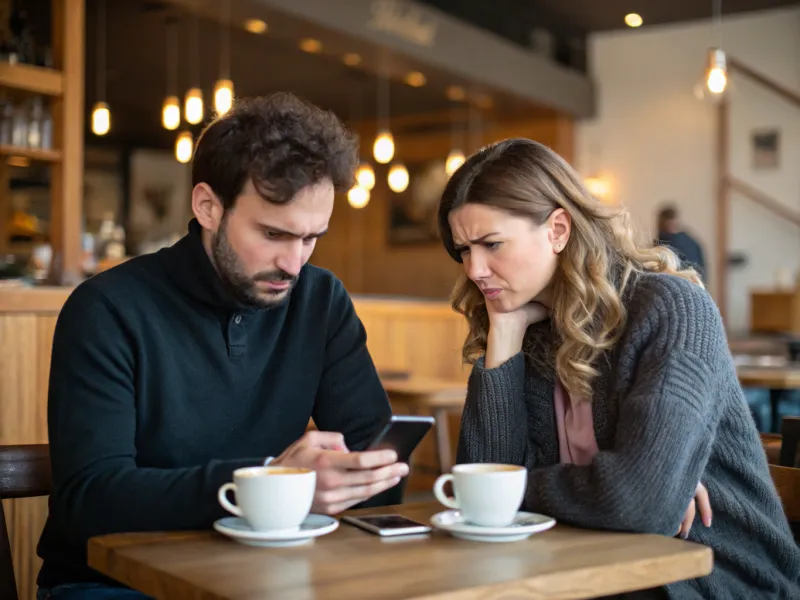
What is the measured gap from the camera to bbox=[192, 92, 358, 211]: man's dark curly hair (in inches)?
68.3

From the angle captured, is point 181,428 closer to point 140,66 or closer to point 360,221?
point 140,66

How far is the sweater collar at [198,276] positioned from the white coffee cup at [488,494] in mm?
599

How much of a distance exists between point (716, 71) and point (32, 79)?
11.8 feet

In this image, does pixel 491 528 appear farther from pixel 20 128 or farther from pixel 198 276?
pixel 20 128

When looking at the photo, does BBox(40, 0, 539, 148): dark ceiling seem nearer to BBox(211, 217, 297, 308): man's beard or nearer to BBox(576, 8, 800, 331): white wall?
BBox(576, 8, 800, 331): white wall

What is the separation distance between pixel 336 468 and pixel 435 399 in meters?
3.29

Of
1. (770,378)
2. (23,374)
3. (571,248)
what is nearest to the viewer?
(571,248)

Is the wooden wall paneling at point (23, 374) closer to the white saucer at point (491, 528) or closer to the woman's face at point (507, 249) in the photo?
the woman's face at point (507, 249)

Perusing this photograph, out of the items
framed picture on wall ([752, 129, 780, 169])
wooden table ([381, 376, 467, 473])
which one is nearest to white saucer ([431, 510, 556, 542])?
wooden table ([381, 376, 467, 473])

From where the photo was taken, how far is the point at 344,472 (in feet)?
4.68

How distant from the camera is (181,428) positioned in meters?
1.74

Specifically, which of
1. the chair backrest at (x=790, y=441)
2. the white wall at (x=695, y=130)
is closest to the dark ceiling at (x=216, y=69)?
the white wall at (x=695, y=130)

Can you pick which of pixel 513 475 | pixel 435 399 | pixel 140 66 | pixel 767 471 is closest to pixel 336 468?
pixel 513 475

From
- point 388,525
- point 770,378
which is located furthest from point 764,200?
point 388,525
